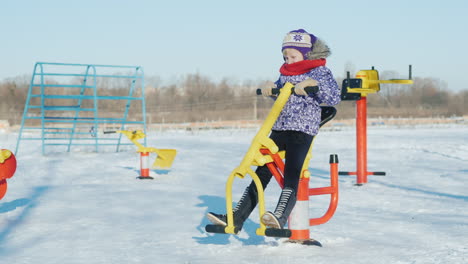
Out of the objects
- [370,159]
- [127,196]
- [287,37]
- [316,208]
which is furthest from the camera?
[370,159]

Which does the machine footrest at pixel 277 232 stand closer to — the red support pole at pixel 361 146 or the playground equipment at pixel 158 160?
the red support pole at pixel 361 146

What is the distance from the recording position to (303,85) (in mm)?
3586

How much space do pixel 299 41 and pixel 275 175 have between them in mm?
910

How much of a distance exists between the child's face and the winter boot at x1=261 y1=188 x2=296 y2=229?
896 millimetres

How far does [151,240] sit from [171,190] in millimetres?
3276

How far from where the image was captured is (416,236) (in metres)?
4.33

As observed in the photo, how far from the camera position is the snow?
379cm

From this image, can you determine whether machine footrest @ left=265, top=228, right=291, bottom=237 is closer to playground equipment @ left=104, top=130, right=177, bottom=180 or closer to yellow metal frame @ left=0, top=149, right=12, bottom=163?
yellow metal frame @ left=0, top=149, right=12, bottom=163

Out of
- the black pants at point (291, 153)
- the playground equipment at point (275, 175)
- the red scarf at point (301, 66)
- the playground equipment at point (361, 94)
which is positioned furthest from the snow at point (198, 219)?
the red scarf at point (301, 66)

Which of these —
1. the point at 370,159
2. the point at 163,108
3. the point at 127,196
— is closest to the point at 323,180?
the point at 127,196

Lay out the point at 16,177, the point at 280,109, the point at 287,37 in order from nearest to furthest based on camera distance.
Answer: the point at 280,109, the point at 287,37, the point at 16,177

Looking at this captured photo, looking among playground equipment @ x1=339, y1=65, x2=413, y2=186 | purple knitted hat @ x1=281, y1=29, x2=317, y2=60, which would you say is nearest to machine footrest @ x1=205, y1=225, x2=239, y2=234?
purple knitted hat @ x1=281, y1=29, x2=317, y2=60

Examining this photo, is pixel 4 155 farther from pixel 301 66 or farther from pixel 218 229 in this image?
pixel 301 66

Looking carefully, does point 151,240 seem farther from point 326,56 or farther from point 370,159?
point 370,159
